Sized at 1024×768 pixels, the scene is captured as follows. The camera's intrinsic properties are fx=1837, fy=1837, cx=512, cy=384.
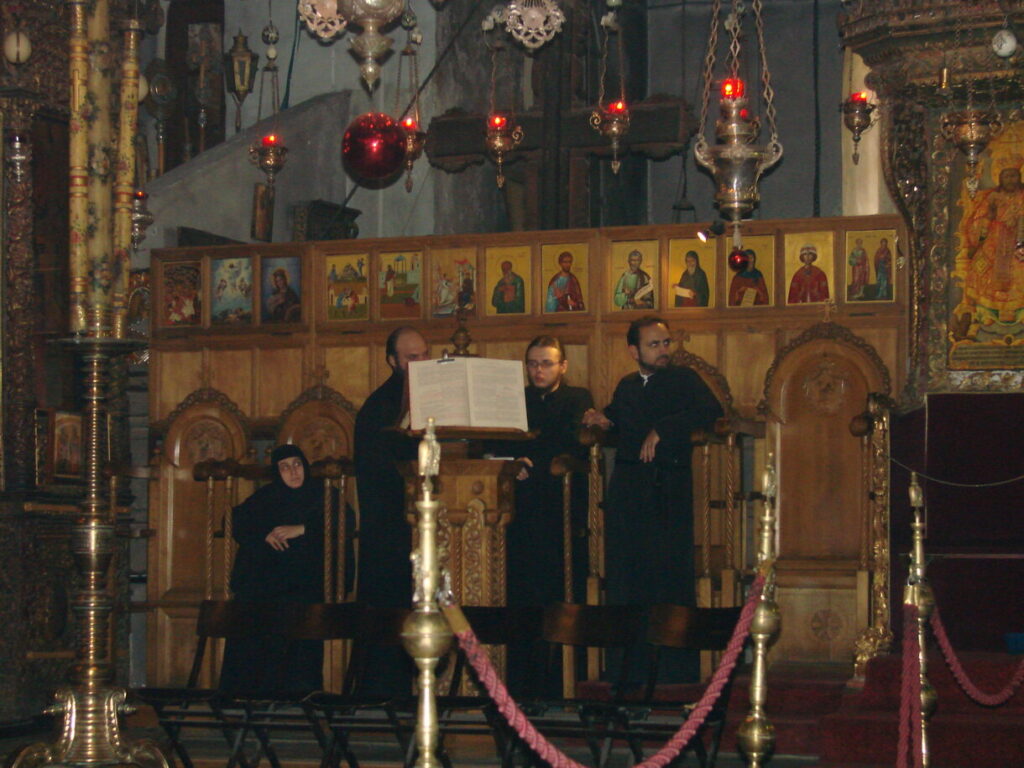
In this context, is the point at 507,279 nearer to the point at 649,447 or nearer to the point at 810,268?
the point at 810,268

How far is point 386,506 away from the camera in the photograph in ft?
36.8

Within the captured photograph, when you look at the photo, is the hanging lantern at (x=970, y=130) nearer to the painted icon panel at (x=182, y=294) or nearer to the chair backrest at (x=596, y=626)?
the chair backrest at (x=596, y=626)

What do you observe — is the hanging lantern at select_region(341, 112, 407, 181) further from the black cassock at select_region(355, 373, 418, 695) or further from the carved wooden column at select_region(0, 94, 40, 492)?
the carved wooden column at select_region(0, 94, 40, 492)

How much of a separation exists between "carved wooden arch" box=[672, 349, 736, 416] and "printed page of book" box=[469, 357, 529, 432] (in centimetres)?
194

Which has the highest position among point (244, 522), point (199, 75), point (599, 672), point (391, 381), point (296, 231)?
point (199, 75)

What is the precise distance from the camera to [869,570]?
1081 centimetres

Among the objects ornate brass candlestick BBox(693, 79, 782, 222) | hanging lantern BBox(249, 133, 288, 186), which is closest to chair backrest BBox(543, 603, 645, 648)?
ornate brass candlestick BBox(693, 79, 782, 222)

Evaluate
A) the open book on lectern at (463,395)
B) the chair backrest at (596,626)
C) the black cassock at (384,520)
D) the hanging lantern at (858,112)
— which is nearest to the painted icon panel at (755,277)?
the hanging lantern at (858,112)

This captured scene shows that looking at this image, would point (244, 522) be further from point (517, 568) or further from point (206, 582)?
point (517, 568)

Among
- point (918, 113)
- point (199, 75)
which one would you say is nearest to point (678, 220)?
point (199, 75)

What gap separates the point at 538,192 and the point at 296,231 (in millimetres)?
2308

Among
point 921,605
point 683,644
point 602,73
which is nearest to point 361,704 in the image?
A: point 683,644

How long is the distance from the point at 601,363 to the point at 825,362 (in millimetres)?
1498

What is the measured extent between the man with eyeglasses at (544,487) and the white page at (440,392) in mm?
854
